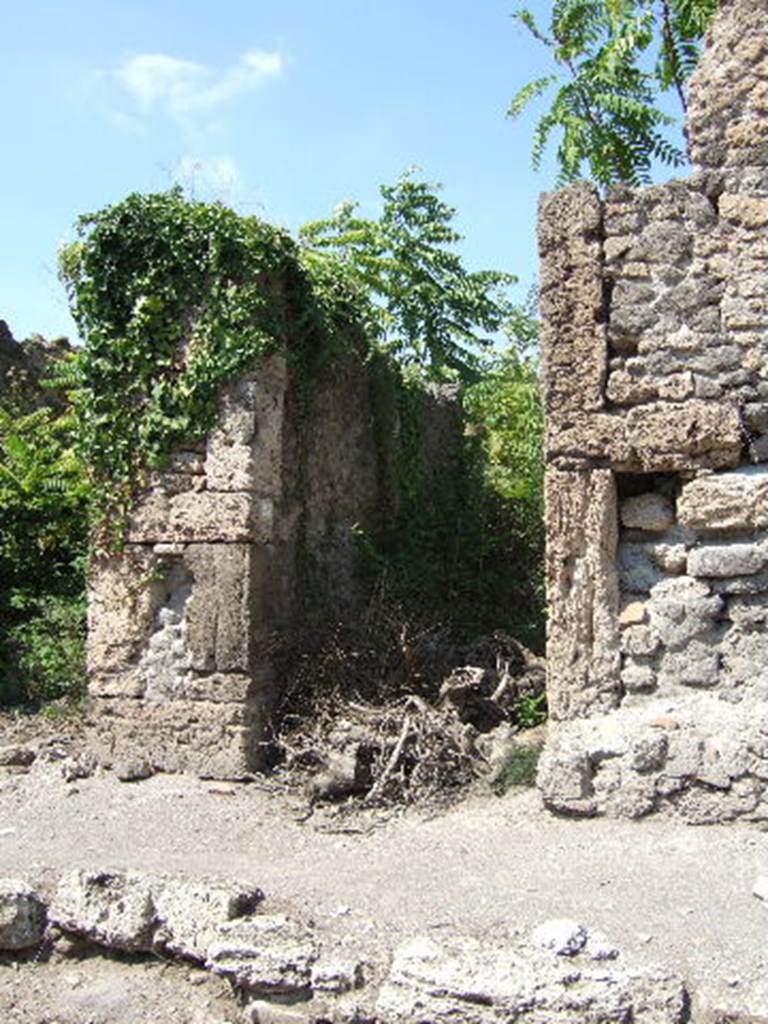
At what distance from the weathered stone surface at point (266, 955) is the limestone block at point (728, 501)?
2724mm

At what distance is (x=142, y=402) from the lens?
6707mm

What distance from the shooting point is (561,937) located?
3.85 metres

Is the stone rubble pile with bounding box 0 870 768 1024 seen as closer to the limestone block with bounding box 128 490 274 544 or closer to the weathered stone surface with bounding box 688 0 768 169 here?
the limestone block with bounding box 128 490 274 544

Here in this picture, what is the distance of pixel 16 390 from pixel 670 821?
8.44m

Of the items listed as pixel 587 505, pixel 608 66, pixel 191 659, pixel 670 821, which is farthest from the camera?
pixel 608 66

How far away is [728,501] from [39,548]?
5.96 m

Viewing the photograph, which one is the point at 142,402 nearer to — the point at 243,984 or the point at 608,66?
the point at 243,984

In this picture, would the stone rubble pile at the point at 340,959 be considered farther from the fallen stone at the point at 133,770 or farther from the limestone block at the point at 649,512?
the limestone block at the point at 649,512

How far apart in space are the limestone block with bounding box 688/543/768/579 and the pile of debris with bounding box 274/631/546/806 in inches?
56.2

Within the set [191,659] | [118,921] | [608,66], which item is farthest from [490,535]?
[118,921]

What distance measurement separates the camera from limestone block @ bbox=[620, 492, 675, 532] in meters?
5.52

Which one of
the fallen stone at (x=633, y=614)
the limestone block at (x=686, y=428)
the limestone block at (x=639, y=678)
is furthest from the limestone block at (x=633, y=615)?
the limestone block at (x=686, y=428)

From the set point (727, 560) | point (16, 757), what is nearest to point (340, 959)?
point (727, 560)

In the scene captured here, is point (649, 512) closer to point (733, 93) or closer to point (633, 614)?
point (633, 614)
